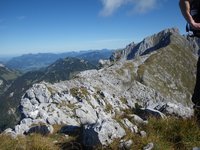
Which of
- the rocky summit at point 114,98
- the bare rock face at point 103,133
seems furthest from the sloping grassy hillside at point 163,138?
the bare rock face at point 103,133

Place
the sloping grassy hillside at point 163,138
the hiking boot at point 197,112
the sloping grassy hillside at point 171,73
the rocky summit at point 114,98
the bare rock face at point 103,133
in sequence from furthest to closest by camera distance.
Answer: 1. the sloping grassy hillside at point 171,73
2. the rocky summit at point 114,98
3. the bare rock face at point 103,133
4. the hiking boot at point 197,112
5. the sloping grassy hillside at point 163,138

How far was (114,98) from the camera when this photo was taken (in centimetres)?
7856

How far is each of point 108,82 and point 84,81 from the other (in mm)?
15557

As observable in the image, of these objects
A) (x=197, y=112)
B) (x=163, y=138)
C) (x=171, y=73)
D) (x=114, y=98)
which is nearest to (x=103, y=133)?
(x=163, y=138)

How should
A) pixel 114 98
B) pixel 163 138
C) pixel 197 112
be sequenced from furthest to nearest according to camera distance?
pixel 114 98, pixel 197 112, pixel 163 138

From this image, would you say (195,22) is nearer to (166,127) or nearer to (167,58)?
(166,127)

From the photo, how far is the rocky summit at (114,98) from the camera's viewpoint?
11.9 m

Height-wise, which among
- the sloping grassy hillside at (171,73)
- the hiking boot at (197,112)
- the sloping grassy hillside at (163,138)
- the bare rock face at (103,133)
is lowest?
the sloping grassy hillside at (171,73)

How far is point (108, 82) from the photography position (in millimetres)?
106312

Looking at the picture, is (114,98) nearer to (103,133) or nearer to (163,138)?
(103,133)

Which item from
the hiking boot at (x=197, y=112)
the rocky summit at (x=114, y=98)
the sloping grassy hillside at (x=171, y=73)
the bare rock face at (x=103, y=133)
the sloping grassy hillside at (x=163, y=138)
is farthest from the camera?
the sloping grassy hillside at (x=171, y=73)

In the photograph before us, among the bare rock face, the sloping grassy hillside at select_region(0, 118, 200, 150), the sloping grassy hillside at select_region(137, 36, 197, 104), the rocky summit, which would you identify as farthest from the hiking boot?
the sloping grassy hillside at select_region(137, 36, 197, 104)

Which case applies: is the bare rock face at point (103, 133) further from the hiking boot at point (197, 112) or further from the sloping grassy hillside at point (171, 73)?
the sloping grassy hillside at point (171, 73)

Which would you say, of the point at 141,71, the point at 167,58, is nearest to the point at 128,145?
the point at 141,71
